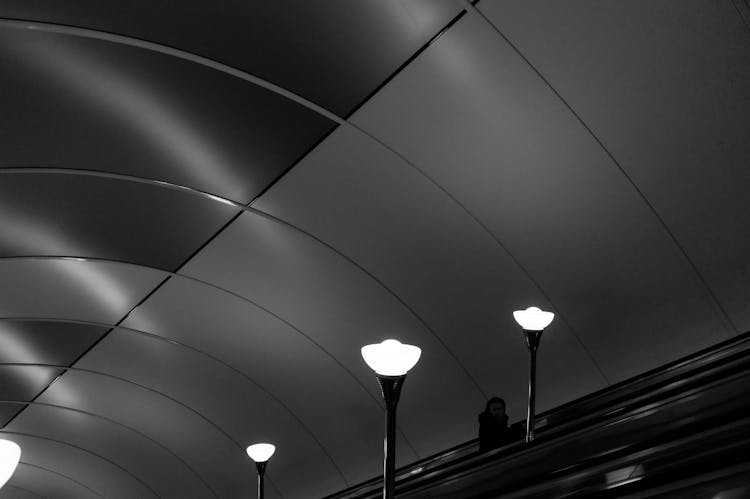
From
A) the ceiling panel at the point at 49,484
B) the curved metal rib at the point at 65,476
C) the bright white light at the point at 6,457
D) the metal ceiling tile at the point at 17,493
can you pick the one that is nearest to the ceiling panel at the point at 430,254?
the bright white light at the point at 6,457

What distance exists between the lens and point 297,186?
41.6 feet

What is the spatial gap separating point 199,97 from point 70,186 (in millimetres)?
3191

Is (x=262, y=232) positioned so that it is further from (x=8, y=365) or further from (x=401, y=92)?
(x=8, y=365)

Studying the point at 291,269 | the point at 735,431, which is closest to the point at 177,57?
the point at 291,269

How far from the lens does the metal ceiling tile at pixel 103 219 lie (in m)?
12.9

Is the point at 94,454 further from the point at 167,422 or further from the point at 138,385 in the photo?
the point at 138,385

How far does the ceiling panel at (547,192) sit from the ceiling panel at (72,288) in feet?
22.3

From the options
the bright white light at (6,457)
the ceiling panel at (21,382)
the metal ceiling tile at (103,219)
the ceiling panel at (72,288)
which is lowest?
the bright white light at (6,457)

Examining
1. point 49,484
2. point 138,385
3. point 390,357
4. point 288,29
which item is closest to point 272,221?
point 288,29

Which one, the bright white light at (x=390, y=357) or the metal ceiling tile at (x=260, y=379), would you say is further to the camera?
the metal ceiling tile at (x=260, y=379)

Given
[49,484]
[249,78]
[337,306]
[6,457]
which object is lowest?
[6,457]

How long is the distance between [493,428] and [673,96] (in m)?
4.47

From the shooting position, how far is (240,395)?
772 inches

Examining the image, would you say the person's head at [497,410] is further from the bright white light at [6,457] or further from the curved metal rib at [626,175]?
the bright white light at [6,457]
